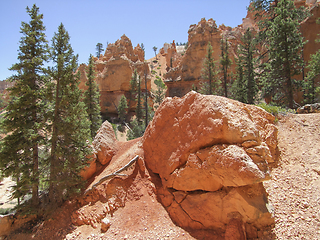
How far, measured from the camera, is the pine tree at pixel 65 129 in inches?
358

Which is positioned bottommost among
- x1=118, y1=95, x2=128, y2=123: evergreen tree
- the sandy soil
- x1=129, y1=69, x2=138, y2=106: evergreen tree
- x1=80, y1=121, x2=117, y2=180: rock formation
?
the sandy soil

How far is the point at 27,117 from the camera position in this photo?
9.77 meters

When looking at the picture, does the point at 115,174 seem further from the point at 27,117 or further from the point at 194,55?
the point at 194,55

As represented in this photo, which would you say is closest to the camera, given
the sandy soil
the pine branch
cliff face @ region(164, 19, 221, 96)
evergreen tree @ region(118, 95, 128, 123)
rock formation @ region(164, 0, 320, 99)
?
the sandy soil

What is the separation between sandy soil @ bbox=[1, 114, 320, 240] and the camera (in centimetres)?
524

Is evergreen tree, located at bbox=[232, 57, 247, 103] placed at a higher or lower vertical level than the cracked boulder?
higher

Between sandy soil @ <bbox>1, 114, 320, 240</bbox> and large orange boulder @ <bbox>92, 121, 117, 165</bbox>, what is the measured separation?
51.5 inches

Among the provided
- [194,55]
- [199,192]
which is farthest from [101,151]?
[194,55]

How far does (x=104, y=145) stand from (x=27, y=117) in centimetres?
429

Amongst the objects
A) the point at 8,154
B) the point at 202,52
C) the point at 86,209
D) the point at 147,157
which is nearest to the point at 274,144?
the point at 147,157

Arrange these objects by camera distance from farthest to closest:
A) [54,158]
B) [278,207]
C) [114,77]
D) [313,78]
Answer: [114,77] → [313,78] → [54,158] → [278,207]

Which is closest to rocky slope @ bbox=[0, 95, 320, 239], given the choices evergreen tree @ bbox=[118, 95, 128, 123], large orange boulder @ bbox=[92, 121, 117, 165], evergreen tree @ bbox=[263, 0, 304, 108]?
large orange boulder @ bbox=[92, 121, 117, 165]

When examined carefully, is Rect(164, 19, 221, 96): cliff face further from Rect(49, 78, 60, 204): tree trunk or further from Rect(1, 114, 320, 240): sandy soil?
Rect(49, 78, 60, 204): tree trunk

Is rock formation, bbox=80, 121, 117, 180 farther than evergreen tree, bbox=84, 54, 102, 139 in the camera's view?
No
